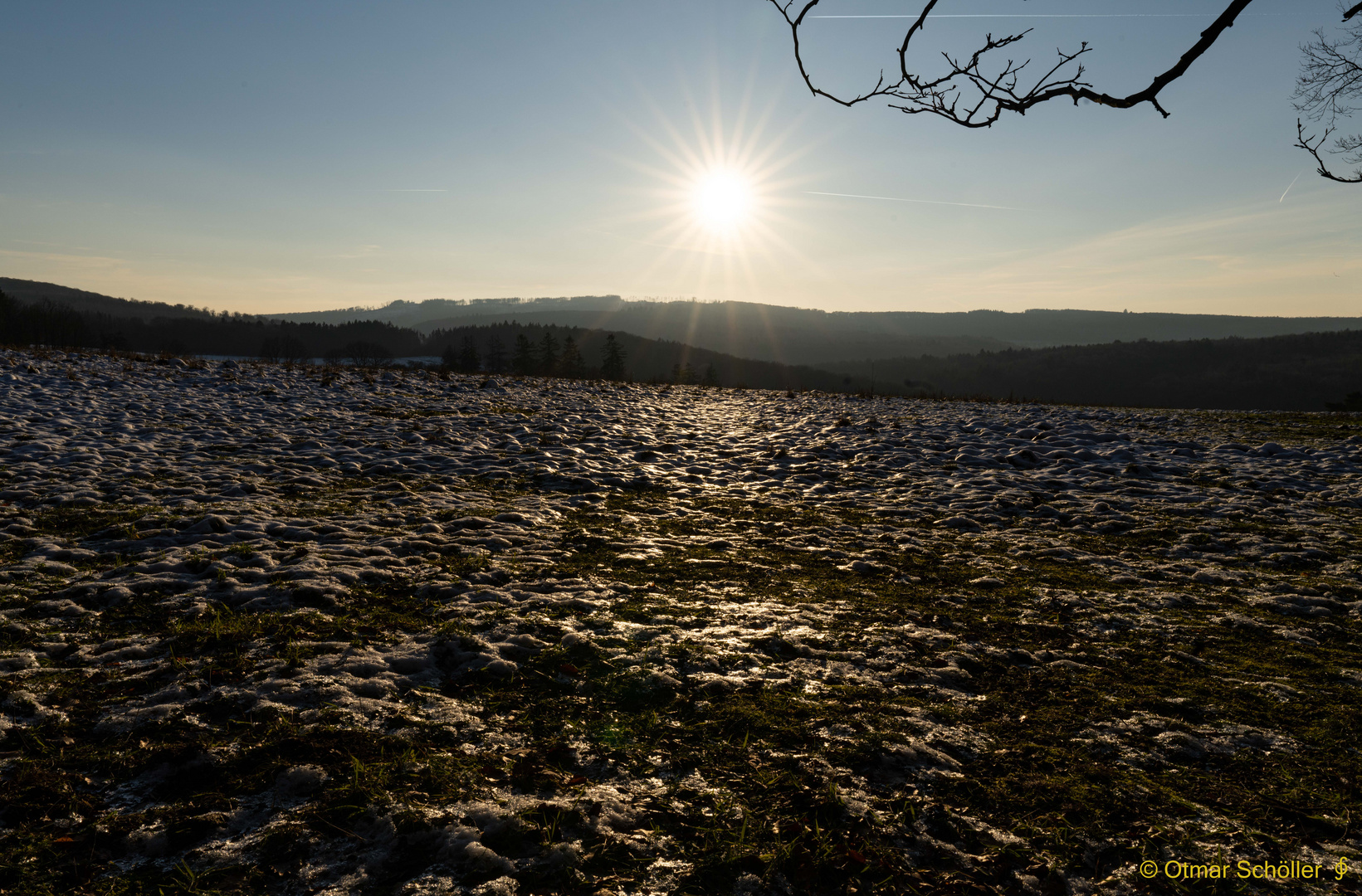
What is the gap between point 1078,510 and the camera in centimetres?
948

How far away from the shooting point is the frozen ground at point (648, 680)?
2832 millimetres

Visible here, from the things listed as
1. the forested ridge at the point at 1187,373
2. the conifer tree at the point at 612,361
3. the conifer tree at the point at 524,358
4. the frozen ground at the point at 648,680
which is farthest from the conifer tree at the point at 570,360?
the frozen ground at the point at 648,680

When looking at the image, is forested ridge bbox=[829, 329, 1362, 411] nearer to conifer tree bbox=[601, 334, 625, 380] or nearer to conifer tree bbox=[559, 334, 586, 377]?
conifer tree bbox=[601, 334, 625, 380]

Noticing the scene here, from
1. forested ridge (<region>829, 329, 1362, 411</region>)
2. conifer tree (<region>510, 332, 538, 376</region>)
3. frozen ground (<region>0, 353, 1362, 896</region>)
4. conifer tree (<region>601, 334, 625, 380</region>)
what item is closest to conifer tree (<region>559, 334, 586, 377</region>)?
conifer tree (<region>601, 334, 625, 380</region>)

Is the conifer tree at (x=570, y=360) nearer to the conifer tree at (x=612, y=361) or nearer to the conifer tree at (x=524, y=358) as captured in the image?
the conifer tree at (x=612, y=361)

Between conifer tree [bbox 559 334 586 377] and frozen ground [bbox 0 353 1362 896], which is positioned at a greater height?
conifer tree [bbox 559 334 586 377]

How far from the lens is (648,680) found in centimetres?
439

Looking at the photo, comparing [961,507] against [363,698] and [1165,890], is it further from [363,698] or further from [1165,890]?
[363,698]

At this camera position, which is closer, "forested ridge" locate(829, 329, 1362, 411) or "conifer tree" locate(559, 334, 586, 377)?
"conifer tree" locate(559, 334, 586, 377)

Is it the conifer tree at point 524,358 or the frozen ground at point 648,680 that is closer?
the frozen ground at point 648,680

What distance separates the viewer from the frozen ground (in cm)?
283

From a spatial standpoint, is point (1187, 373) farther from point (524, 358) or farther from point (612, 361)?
point (524, 358)

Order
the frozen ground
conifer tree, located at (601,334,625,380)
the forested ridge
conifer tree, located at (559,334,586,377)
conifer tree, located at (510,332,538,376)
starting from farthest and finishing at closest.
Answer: the forested ridge, conifer tree, located at (510,332,538,376), conifer tree, located at (601,334,625,380), conifer tree, located at (559,334,586,377), the frozen ground

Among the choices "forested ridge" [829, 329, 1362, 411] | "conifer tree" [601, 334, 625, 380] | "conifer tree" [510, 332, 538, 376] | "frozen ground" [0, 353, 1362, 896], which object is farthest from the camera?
"forested ridge" [829, 329, 1362, 411]
